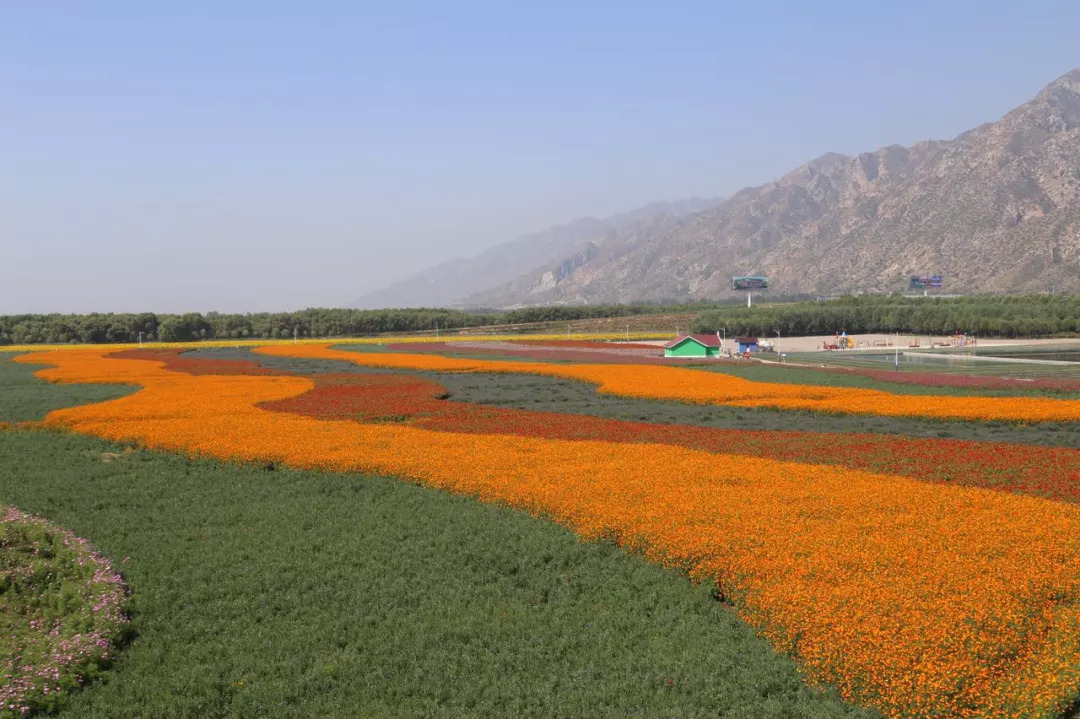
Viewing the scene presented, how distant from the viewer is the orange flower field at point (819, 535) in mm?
10203

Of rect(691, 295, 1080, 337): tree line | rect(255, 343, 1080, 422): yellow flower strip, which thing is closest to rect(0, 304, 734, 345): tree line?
rect(691, 295, 1080, 337): tree line

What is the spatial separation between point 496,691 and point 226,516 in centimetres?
999

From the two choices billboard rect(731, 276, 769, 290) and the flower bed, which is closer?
the flower bed

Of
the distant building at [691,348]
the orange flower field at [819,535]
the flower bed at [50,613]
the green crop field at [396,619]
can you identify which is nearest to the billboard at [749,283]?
the distant building at [691,348]

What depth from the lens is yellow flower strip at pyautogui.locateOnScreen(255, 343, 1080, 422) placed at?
3371 centimetres

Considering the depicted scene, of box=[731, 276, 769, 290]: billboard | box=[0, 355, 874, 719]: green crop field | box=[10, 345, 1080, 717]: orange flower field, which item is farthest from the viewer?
box=[731, 276, 769, 290]: billboard

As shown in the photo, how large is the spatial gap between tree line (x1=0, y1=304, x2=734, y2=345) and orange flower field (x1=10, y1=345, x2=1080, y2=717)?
95321mm

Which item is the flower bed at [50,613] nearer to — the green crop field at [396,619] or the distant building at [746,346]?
the green crop field at [396,619]

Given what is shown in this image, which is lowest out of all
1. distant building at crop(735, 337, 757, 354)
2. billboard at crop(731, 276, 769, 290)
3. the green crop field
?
the green crop field

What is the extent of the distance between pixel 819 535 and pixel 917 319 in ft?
347

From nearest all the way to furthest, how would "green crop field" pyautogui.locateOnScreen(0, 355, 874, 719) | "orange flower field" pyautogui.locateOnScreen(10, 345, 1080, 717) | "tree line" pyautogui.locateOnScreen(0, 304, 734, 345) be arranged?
"orange flower field" pyautogui.locateOnScreen(10, 345, 1080, 717) < "green crop field" pyautogui.locateOnScreen(0, 355, 874, 719) < "tree line" pyautogui.locateOnScreen(0, 304, 734, 345)

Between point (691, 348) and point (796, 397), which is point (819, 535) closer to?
point (796, 397)

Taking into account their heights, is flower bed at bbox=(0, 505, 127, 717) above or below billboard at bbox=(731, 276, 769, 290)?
below

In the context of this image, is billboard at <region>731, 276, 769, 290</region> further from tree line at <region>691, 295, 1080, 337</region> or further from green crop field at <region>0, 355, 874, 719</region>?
green crop field at <region>0, 355, 874, 719</region>
